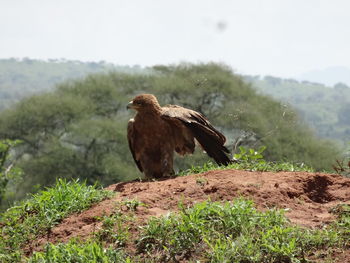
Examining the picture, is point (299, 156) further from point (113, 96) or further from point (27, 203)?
point (27, 203)

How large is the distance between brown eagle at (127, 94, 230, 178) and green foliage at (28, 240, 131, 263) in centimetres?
269

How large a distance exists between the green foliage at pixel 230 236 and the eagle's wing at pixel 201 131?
2.27 m

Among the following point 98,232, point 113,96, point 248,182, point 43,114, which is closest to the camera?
point 98,232

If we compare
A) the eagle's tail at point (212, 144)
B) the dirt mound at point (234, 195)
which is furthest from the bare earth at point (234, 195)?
the eagle's tail at point (212, 144)

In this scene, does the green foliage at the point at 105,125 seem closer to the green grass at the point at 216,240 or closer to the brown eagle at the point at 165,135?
the brown eagle at the point at 165,135

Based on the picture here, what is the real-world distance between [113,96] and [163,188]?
22.5 m

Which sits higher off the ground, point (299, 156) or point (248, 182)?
point (248, 182)

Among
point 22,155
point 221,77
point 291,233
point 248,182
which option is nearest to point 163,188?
point 248,182

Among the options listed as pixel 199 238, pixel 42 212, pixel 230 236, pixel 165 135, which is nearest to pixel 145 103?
pixel 165 135

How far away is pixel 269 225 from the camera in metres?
3.59

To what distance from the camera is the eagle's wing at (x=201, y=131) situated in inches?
237

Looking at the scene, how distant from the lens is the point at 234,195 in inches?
167

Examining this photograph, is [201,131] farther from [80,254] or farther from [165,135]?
[80,254]

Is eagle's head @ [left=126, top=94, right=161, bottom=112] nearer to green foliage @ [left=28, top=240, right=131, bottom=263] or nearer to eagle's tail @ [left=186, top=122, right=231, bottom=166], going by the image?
eagle's tail @ [left=186, top=122, right=231, bottom=166]
